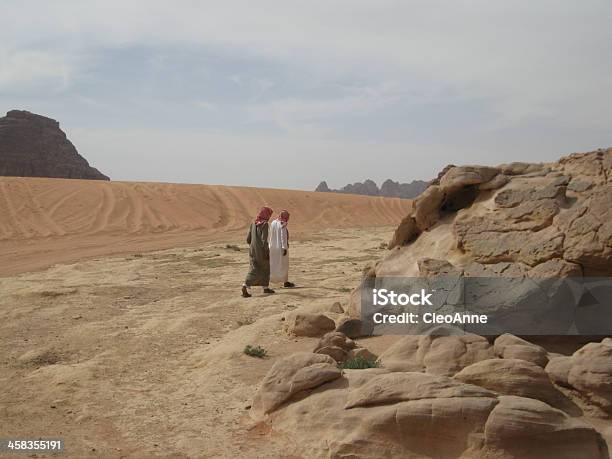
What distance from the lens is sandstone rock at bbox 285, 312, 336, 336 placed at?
22.8 feet

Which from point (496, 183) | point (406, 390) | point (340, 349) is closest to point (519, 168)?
point (496, 183)

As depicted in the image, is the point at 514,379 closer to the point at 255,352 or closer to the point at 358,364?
the point at 358,364

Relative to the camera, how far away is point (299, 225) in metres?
28.7

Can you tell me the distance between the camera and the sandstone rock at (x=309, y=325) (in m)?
6.95

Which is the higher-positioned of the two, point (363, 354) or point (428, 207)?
point (428, 207)

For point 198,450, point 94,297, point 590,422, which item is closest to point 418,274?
point 590,422

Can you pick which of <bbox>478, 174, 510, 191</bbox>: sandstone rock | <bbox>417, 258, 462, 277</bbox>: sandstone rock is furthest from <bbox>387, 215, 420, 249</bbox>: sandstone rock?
<bbox>417, 258, 462, 277</bbox>: sandstone rock

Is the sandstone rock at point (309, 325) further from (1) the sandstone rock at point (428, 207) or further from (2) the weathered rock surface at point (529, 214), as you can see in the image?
(1) the sandstone rock at point (428, 207)

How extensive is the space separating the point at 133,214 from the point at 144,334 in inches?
788

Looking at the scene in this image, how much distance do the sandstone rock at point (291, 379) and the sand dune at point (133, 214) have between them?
10361mm

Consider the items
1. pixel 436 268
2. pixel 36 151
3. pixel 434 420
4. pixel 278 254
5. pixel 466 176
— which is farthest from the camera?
pixel 36 151

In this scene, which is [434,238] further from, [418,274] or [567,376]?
[567,376]

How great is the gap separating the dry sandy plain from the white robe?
75 cm

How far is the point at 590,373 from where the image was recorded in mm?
4324
